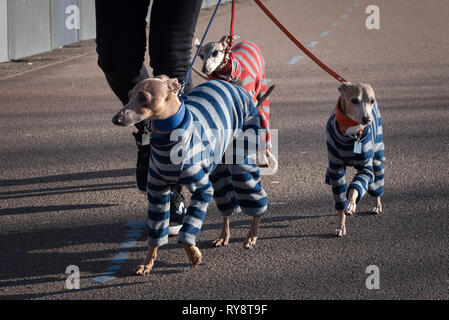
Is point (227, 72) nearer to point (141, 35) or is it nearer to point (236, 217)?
point (141, 35)

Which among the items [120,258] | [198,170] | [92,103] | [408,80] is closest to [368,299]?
[198,170]

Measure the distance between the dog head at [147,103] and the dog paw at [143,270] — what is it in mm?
820

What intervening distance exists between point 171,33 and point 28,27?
24.7 feet

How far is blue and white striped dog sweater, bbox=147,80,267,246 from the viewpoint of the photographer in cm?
379

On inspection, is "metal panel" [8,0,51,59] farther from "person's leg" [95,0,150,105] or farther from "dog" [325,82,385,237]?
"dog" [325,82,385,237]

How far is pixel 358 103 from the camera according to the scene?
4.58 m

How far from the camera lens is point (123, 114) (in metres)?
3.70

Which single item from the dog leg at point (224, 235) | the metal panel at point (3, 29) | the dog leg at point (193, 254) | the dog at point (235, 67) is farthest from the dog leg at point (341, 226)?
the metal panel at point (3, 29)

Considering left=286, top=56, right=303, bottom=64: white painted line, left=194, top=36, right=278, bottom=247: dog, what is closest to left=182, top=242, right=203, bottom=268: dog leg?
left=194, top=36, right=278, bottom=247: dog

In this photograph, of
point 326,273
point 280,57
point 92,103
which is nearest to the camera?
point 326,273

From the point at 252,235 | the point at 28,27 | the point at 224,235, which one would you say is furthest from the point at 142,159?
the point at 28,27

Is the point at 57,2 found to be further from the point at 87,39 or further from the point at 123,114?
the point at 123,114

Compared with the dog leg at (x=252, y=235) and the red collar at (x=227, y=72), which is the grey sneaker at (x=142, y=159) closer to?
the dog leg at (x=252, y=235)

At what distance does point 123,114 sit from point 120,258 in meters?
1.00
